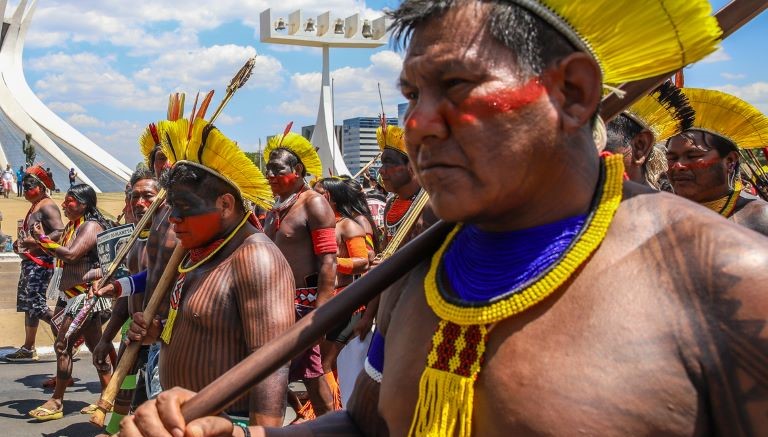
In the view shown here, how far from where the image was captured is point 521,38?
149 cm

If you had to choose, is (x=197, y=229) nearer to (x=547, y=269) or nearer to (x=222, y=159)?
(x=222, y=159)

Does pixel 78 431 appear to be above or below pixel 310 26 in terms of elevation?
below

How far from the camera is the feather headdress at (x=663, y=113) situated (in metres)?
3.48

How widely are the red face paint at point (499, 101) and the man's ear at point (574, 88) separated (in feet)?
0.14

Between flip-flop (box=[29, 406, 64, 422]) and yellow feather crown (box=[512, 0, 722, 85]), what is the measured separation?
6654 mm

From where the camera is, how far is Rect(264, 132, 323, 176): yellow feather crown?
Result: 692cm

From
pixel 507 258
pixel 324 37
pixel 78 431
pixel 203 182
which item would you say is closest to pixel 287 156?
pixel 78 431

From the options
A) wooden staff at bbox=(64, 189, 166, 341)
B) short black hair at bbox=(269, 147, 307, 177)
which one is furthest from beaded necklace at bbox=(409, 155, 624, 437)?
short black hair at bbox=(269, 147, 307, 177)

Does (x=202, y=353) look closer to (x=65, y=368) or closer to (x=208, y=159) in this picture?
(x=208, y=159)

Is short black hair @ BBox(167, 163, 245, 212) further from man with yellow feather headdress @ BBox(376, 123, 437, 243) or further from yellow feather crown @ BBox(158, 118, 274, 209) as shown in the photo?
man with yellow feather headdress @ BBox(376, 123, 437, 243)

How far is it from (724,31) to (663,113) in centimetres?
215

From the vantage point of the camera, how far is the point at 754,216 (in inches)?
173

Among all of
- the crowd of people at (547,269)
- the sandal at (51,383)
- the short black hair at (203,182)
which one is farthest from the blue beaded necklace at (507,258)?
the sandal at (51,383)

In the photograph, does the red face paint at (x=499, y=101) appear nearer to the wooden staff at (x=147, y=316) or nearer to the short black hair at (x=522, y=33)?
the short black hair at (x=522, y=33)
